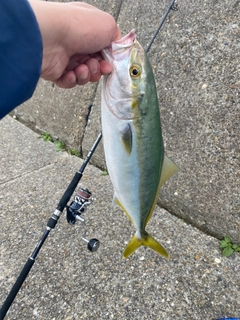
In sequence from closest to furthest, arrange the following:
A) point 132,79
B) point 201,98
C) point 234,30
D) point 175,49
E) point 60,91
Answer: point 132,79
point 234,30
point 201,98
point 175,49
point 60,91

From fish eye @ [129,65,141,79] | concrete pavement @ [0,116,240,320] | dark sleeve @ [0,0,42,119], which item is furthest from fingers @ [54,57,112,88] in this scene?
concrete pavement @ [0,116,240,320]

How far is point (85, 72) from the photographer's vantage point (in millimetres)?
1679

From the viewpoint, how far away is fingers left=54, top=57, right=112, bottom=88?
1574 millimetres

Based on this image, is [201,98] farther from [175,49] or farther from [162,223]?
[162,223]

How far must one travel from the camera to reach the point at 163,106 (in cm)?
292

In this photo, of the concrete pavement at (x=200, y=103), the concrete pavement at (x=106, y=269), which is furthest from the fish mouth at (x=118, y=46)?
the concrete pavement at (x=106, y=269)

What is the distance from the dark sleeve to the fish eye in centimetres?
39

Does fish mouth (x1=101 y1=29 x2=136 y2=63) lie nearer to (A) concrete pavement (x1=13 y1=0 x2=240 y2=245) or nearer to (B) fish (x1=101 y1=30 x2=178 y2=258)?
(B) fish (x1=101 y1=30 x2=178 y2=258)

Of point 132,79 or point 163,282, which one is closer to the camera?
point 132,79

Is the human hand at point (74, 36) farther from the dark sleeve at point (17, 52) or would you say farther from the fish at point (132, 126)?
the dark sleeve at point (17, 52)

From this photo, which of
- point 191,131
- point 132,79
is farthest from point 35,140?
point 132,79

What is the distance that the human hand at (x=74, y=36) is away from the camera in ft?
4.63

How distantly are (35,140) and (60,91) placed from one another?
656 mm

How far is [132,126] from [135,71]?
0.23 metres
